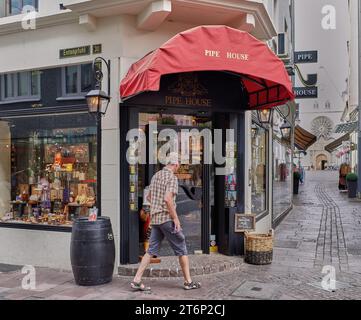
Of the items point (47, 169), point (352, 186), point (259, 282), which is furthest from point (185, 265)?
point (352, 186)

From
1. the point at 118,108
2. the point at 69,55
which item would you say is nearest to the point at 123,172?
the point at 118,108

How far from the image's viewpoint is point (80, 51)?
26.1 feet

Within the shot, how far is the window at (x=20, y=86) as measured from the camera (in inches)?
336

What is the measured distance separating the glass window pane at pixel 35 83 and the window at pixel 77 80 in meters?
0.61

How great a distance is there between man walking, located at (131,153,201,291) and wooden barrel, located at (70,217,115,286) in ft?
2.02

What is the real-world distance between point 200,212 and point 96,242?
8.29ft

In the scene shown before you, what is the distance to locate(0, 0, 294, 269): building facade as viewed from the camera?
757 centimetres

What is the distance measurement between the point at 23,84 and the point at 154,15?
3.15 meters

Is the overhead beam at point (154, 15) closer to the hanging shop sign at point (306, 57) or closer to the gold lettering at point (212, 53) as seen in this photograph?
the gold lettering at point (212, 53)

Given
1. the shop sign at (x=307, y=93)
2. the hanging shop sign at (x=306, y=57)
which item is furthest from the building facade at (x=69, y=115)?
the shop sign at (x=307, y=93)

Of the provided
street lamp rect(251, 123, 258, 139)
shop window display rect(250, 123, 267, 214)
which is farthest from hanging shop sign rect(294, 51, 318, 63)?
street lamp rect(251, 123, 258, 139)

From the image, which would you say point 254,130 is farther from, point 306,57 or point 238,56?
point 306,57

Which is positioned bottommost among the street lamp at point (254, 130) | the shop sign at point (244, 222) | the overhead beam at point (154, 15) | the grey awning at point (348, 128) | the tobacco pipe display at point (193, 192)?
the shop sign at point (244, 222)

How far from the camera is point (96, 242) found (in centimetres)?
662
